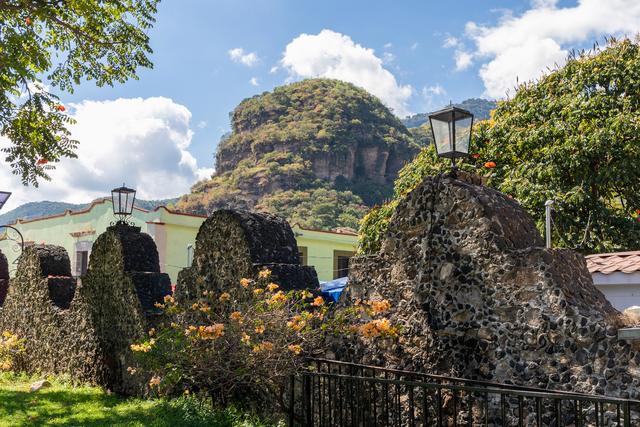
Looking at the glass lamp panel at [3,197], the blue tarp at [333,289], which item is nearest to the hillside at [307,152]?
the blue tarp at [333,289]

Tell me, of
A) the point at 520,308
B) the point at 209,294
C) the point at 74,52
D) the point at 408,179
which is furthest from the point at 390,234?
the point at 408,179

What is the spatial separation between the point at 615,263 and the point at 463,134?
232 inches

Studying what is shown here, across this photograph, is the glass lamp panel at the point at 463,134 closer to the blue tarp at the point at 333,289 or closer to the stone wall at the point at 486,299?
the stone wall at the point at 486,299

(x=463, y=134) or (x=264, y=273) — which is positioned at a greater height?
(x=463, y=134)

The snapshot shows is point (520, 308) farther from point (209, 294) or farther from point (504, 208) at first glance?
point (209, 294)

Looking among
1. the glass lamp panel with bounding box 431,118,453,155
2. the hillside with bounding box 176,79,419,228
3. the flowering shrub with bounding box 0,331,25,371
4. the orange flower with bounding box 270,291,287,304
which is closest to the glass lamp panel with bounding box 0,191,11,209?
the flowering shrub with bounding box 0,331,25,371

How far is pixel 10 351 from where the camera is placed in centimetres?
1155

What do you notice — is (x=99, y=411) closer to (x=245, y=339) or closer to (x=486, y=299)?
(x=245, y=339)

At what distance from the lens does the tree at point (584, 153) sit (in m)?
14.9

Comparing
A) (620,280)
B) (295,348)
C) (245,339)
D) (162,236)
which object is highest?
(162,236)

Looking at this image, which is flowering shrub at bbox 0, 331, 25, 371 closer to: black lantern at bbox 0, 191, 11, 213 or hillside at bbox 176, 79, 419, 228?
black lantern at bbox 0, 191, 11, 213

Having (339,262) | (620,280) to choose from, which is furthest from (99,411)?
(339,262)

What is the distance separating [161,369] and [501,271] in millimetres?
3635

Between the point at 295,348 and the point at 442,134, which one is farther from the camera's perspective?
the point at 295,348
